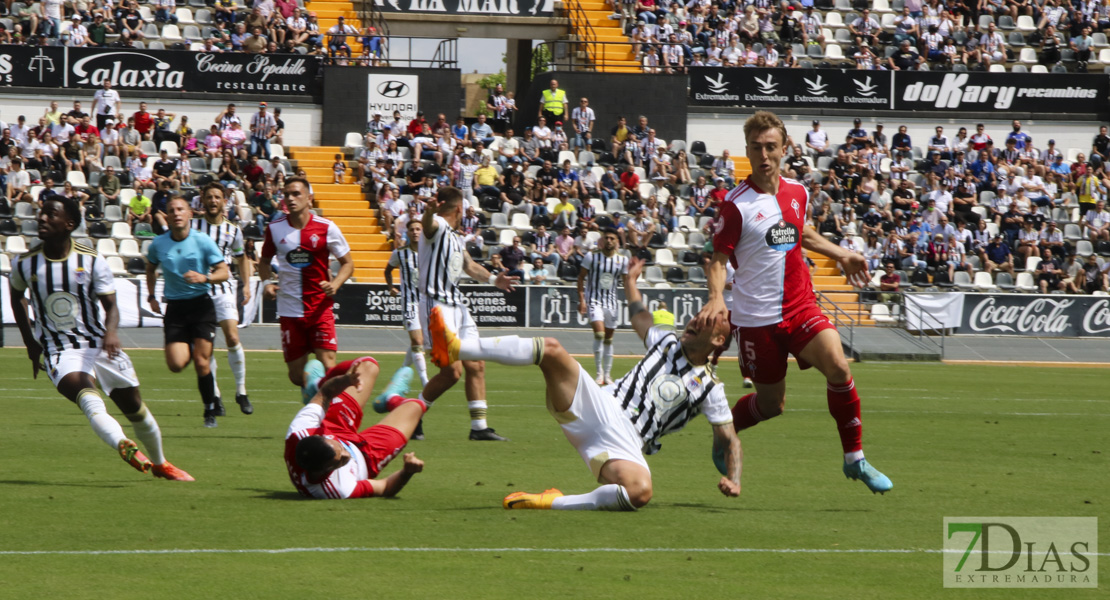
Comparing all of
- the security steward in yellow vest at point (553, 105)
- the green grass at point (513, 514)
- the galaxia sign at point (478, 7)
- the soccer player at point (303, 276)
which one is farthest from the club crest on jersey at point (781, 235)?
the galaxia sign at point (478, 7)

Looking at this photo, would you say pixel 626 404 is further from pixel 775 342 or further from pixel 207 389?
pixel 207 389

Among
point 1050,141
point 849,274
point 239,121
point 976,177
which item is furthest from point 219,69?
point 849,274

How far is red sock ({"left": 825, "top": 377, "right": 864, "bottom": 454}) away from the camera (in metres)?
7.98

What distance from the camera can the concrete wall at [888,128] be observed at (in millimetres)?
37500

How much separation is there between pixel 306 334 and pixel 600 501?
15.6ft

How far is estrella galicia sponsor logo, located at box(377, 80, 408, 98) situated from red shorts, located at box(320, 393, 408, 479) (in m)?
28.2

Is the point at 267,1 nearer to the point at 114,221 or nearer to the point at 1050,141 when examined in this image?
the point at 114,221

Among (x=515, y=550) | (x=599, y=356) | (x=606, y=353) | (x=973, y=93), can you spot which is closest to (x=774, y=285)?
(x=515, y=550)

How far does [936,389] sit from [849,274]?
37.5ft

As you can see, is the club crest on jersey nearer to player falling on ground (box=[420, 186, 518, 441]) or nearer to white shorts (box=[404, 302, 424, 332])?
player falling on ground (box=[420, 186, 518, 441])

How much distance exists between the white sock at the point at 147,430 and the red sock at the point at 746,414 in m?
4.04

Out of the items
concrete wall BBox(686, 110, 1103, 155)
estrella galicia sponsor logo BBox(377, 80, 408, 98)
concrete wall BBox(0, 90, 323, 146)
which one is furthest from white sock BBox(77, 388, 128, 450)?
concrete wall BBox(686, 110, 1103, 155)

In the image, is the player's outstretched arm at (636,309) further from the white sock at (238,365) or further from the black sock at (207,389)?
the white sock at (238,365)

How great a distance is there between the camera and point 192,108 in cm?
3428
